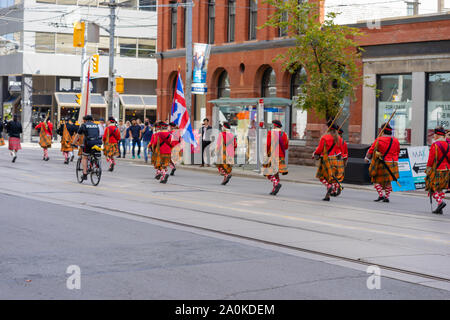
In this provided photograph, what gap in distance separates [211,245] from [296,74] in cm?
2356

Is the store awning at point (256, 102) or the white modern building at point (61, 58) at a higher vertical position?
the white modern building at point (61, 58)

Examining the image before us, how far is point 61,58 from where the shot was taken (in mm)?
59219

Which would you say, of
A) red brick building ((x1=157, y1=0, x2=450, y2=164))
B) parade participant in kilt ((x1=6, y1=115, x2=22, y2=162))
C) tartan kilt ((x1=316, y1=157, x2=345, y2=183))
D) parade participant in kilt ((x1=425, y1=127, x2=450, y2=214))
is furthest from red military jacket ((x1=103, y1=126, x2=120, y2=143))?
parade participant in kilt ((x1=425, y1=127, x2=450, y2=214))

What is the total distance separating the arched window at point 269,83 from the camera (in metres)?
34.0

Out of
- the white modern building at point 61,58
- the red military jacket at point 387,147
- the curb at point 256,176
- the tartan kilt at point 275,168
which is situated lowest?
the curb at point 256,176

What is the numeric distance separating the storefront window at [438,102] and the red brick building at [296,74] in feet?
0.12

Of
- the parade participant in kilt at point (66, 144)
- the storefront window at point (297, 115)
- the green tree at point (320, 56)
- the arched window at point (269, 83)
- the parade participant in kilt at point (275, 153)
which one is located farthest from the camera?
the arched window at point (269, 83)

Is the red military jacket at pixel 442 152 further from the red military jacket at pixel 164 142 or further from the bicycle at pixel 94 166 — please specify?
the bicycle at pixel 94 166

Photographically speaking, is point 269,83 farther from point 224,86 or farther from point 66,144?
point 66,144

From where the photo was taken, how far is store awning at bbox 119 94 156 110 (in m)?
60.7

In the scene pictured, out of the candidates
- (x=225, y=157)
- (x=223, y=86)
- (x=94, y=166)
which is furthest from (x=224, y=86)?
(x=94, y=166)

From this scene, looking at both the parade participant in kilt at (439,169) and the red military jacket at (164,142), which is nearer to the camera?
the parade participant in kilt at (439,169)

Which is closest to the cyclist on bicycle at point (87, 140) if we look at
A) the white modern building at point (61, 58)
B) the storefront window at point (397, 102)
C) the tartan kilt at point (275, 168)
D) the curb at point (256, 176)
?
the tartan kilt at point (275, 168)

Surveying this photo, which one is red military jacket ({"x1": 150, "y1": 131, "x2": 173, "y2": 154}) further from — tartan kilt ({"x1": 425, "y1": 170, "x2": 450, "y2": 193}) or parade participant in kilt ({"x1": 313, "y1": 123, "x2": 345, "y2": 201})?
tartan kilt ({"x1": 425, "y1": 170, "x2": 450, "y2": 193})
